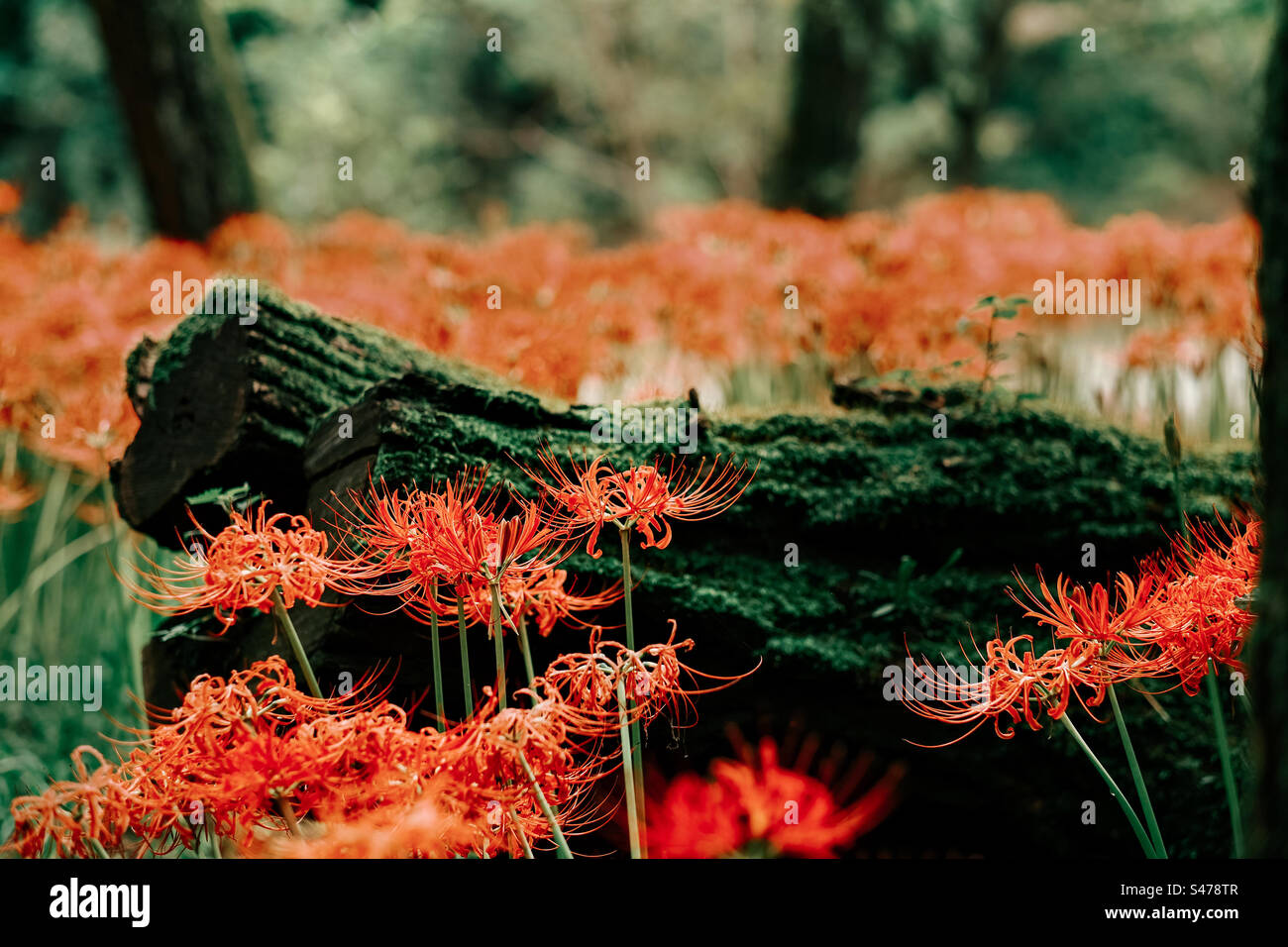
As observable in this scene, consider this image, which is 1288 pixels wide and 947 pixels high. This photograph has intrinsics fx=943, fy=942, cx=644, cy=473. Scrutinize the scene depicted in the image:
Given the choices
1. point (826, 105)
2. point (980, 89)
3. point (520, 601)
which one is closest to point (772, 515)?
point (520, 601)

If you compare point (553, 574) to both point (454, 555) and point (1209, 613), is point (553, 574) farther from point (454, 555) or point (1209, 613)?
point (1209, 613)

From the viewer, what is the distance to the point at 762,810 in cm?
147

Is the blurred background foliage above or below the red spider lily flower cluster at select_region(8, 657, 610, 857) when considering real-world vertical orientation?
above

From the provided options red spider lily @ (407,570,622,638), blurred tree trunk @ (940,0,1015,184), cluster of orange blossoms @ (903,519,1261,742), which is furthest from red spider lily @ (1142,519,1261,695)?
blurred tree trunk @ (940,0,1015,184)

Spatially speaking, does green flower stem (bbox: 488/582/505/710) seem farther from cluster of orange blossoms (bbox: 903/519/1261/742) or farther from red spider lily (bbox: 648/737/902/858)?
cluster of orange blossoms (bbox: 903/519/1261/742)

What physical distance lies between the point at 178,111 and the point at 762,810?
4.72 m

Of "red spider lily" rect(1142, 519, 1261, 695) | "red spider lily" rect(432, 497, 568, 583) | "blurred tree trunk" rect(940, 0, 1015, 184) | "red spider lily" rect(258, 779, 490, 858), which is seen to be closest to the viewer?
"red spider lily" rect(258, 779, 490, 858)

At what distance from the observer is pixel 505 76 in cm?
1088

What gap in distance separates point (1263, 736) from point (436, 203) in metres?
10.6

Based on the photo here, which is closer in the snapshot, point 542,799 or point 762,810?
point 542,799

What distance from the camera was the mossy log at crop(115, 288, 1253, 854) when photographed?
1736 millimetres

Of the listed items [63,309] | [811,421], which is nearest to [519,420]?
[811,421]

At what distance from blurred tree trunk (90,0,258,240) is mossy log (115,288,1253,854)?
318cm

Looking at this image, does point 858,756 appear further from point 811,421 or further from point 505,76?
point 505,76
